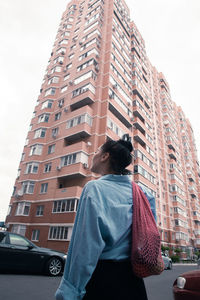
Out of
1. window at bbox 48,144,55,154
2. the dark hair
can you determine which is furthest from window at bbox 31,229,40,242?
the dark hair

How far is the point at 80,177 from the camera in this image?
2166 cm

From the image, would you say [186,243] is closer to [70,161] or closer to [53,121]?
[70,161]

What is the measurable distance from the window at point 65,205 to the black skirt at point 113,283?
60.3 ft

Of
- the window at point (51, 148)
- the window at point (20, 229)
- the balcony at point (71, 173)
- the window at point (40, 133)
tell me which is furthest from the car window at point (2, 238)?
the window at point (40, 133)

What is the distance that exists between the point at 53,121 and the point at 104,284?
90.6 feet

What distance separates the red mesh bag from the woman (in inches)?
2.5

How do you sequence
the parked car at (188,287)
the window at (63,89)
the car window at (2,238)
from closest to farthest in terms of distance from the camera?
the parked car at (188,287) → the car window at (2,238) → the window at (63,89)

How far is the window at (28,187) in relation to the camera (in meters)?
23.4

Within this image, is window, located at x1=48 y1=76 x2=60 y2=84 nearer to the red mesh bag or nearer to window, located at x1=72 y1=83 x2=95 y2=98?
window, located at x1=72 y1=83 x2=95 y2=98

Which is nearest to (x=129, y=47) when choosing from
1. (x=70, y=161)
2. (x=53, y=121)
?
(x=53, y=121)

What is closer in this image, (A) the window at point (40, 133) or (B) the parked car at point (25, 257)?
(B) the parked car at point (25, 257)

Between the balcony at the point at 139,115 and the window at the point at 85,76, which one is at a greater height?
the window at the point at 85,76

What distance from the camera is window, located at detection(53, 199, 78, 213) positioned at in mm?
19294

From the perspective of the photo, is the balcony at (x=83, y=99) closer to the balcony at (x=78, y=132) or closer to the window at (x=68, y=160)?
the balcony at (x=78, y=132)
